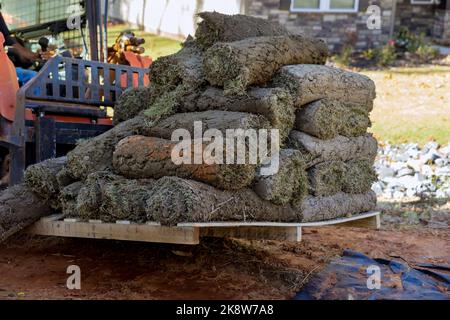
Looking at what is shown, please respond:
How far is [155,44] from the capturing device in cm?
2194

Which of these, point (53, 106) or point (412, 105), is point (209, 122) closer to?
point (53, 106)

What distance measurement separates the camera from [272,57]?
5.31 m

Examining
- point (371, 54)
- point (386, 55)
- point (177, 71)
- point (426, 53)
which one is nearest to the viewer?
point (177, 71)

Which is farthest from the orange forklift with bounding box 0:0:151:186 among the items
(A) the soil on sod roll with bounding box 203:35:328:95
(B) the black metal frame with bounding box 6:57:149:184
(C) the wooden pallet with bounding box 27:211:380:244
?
(A) the soil on sod roll with bounding box 203:35:328:95

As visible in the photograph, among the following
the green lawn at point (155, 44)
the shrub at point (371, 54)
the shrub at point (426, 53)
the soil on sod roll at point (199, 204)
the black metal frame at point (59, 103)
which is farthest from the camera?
the green lawn at point (155, 44)

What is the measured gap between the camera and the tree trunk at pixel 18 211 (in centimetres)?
512

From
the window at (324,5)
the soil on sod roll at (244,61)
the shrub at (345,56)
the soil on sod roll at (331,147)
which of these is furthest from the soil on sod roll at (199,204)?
the window at (324,5)

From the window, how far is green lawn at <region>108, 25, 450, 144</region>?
2809 mm

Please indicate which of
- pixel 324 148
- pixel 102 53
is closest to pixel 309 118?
pixel 324 148

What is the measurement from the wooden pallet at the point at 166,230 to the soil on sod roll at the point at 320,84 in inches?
41.7

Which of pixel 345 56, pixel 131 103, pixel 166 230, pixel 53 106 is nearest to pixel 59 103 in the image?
pixel 53 106

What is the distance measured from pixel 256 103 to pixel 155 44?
1752cm

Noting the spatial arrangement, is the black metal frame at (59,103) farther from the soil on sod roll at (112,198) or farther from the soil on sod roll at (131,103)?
the soil on sod roll at (112,198)

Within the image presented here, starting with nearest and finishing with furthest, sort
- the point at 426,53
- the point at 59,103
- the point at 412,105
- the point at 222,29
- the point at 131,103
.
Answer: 1. the point at 222,29
2. the point at 131,103
3. the point at 59,103
4. the point at 412,105
5. the point at 426,53
